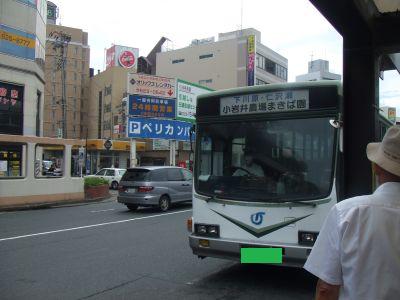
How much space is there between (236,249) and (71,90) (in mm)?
97201

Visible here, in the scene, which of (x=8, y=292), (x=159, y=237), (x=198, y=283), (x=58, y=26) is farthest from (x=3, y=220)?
(x=58, y=26)

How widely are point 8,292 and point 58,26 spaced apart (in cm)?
9446

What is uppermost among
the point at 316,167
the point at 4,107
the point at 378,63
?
the point at 4,107

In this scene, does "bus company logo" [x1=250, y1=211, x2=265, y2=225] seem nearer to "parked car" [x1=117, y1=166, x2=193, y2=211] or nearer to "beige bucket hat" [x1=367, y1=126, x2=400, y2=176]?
"beige bucket hat" [x1=367, y1=126, x2=400, y2=176]

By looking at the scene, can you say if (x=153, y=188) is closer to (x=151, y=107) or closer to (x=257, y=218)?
(x=257, y=218)

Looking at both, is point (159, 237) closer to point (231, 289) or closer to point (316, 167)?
point (231, 289)

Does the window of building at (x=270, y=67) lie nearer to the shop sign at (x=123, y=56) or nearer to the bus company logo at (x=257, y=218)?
the shop sign at (x=123, y=56)

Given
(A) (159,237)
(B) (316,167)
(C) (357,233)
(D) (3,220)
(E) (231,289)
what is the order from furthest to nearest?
1. (D) (3,220)
2. (A) (159,237)
3. (E) (231,289)
4. (B) (316,167)
5. (C) (357,233)

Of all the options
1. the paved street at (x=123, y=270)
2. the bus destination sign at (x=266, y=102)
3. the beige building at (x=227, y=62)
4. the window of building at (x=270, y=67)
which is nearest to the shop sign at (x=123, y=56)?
the beige building at (x=227, y=62)

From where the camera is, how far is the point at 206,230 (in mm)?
6633

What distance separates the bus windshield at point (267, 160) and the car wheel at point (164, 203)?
9686mm

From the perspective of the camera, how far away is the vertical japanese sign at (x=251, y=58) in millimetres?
64781

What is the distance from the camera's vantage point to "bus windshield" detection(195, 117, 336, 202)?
602 cm

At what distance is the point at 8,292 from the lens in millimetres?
6234
